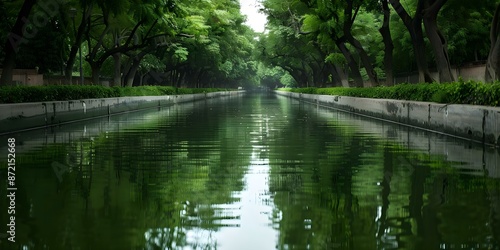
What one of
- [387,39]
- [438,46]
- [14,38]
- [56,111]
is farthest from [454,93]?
[387,39]

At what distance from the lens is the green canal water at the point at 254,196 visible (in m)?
6.48

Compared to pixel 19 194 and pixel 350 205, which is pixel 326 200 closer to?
pixel 350 205

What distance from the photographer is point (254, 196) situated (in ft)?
29.6

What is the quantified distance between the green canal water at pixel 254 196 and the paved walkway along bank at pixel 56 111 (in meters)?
4.74

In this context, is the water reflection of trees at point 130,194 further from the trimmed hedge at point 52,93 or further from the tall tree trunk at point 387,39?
the tall tree trunk at point 387,39

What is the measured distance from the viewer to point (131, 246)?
6141mm

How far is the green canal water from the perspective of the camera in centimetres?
648

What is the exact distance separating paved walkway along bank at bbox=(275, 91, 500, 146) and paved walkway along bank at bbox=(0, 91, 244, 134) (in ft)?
44.2

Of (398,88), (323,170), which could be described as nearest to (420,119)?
(398,88)

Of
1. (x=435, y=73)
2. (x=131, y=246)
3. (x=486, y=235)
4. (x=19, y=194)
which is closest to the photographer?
(x=131, y=246)

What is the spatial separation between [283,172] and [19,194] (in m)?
4.42

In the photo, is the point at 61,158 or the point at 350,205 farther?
the point at 61,158

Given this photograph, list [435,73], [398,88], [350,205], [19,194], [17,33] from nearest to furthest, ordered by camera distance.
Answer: [350,205], [19,194], [17,33], [398,88], [435,73]

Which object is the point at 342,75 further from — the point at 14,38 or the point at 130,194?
the point at 130,194
